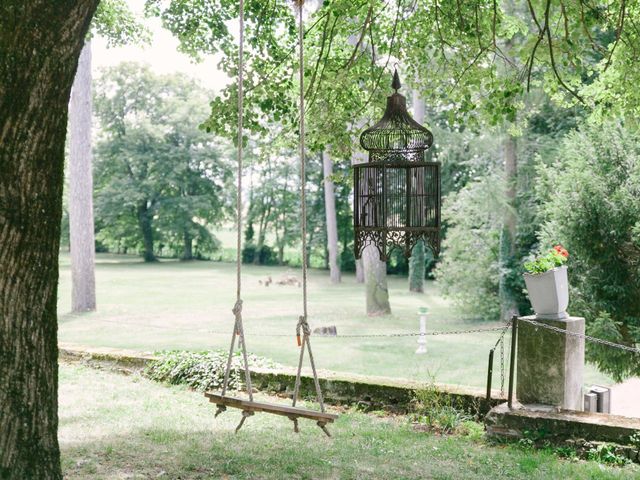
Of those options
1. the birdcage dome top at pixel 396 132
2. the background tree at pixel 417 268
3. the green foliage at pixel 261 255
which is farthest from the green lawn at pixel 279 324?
the green foliage at pixel 261 255

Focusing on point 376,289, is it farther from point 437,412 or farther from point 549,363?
point 549,363

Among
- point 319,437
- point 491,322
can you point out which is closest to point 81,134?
point 491,322

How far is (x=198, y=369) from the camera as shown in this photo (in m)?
7.46

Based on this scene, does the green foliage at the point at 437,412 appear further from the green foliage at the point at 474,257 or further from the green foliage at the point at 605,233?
the green foliage at the point at 474,257

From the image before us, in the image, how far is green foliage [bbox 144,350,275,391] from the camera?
7.19 metres

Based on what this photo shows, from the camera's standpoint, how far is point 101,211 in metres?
37.5

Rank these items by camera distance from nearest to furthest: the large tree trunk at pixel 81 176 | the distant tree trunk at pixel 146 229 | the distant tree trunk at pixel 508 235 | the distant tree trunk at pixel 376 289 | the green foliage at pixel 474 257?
1. the large tree trunk at pixel 81 176
2. the distant tree trunk at pixel 508 235
3. the green foliage at pixel 474 257
4. the distant tree trunk at pixel 376 289
5. the distant tree trunk at pixel 146 229

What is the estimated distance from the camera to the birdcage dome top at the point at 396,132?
5.77 m

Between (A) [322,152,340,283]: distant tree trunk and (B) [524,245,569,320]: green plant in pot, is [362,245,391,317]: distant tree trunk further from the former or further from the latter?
(B) [524,245,569,320]: green plant in pot

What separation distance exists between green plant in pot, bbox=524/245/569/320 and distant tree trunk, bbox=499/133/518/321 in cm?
903

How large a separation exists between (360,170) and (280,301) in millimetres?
13869

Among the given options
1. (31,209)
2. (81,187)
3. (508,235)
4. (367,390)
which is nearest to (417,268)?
(508,235)

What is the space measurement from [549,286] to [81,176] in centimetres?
1127

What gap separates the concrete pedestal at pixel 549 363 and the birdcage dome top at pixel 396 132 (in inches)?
71.8
